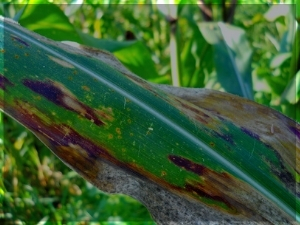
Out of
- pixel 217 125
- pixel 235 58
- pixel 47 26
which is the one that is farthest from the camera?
pixel 235 58

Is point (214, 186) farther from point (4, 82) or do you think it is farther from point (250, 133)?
point (4, 82)

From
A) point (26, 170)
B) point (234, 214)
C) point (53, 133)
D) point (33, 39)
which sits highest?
point (33, 39)

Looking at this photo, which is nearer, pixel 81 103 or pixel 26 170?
pixel 81 103

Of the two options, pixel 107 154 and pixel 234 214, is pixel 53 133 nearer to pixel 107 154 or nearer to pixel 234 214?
pixel 107 154

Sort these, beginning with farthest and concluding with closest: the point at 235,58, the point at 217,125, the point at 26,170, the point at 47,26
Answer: the point at 26,170
the point at 235,58
the point at 47,26
the point at 217,125

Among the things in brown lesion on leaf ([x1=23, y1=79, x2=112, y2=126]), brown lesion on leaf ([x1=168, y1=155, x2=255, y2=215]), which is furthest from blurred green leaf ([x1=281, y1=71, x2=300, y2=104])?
brown lesion on leaf ([x1=23, y1=79, x2=112, y2=126])

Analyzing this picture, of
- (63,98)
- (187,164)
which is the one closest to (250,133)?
(187,164)

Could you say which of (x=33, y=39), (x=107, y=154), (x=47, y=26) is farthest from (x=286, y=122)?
(x=47, y=26)
